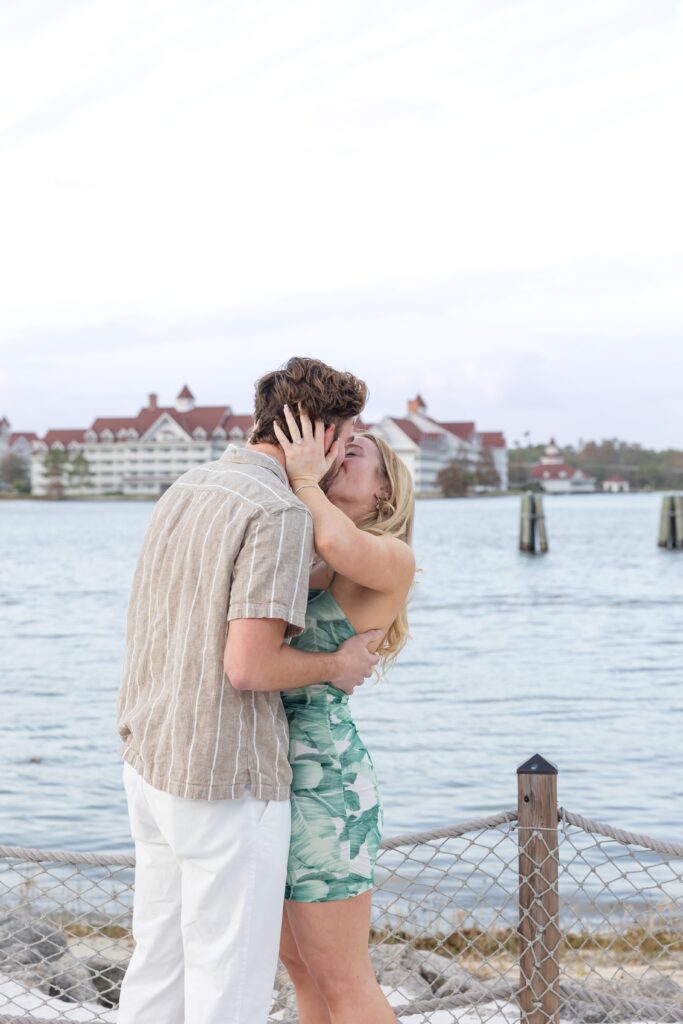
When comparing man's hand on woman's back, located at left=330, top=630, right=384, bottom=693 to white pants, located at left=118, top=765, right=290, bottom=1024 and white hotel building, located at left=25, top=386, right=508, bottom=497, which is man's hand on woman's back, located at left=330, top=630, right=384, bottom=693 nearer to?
white pants, located at left=118, top=765, right=290, bottom=1024

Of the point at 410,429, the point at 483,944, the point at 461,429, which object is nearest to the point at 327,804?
the point at 483,944

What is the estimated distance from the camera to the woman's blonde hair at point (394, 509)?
3.14 metres

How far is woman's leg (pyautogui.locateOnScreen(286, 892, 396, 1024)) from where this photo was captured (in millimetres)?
2945

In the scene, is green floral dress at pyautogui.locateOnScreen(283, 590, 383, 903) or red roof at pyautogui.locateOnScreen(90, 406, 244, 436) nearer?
green floral dress at pyautogui.locateOnScreen(283, 590, 383, 903)

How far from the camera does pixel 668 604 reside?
36.7 metres

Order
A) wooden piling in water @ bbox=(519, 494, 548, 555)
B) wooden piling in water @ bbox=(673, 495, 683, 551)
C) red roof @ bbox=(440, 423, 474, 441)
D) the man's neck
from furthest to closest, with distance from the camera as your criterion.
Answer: red roof @ bbox=(440, 423, 474, 441) < wooden piling in water @ bbox=(519, 494, 548, 555) < wooden piling in water @ bbox=(673, 495, 683, 551) < the man's neck

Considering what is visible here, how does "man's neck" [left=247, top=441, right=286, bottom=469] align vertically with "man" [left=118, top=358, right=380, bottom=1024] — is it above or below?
above

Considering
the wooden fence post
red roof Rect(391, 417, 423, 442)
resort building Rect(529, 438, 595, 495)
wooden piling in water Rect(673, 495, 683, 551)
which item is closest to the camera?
the wooden fence post

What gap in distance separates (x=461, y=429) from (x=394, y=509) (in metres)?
179

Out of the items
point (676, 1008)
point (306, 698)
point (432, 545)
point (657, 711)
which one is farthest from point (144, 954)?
point (432, 545)

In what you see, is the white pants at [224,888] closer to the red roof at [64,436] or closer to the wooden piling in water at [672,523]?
the wooden piling in water at [672,523]

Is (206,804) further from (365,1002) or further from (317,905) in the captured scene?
(365,1002)

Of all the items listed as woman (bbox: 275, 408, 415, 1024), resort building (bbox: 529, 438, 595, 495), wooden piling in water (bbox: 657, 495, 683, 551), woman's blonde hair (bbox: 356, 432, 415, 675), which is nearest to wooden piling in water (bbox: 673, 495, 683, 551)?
wooden piling in water (bbox: 657, 495, 683, 551)

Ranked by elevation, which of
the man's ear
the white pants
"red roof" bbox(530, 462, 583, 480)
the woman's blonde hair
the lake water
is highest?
the man's ear
